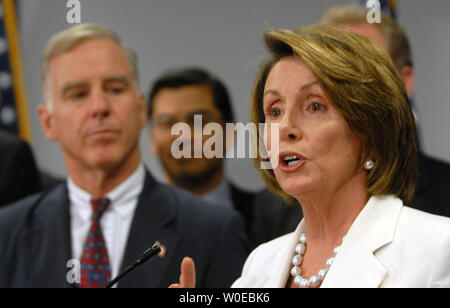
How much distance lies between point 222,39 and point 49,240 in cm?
79

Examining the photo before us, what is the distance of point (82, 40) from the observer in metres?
2.07

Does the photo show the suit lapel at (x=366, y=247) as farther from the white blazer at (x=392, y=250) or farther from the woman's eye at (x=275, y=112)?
the woman's eye at (x=275, y=112)

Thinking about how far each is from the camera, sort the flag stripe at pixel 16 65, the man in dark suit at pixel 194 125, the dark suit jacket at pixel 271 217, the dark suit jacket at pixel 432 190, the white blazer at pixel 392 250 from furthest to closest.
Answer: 1. the flag stripe at pixel 16 65
2. the man in dark suit at pixel 194 125
3. the dark suit jacket at pixel 271 217
4. the dark suit jacket at pixel 432 190
5. the white blazer at pixel 392 250

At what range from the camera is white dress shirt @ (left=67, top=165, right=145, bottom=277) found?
79.3 inches

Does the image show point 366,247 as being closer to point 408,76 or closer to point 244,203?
point 408,76

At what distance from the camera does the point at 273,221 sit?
1979mm

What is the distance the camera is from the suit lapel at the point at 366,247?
1319mm

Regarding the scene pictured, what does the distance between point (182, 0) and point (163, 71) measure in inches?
9.1

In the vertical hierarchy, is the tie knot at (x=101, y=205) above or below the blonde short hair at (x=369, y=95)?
below

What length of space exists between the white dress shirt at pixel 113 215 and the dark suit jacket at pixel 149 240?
0.02m

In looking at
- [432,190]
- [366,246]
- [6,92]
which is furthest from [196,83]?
[366,246]

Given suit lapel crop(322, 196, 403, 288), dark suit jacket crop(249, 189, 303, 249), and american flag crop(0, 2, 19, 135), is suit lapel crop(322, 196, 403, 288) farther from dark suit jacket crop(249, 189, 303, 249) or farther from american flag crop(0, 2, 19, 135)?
american flag crop(0, 2, 19, 135)

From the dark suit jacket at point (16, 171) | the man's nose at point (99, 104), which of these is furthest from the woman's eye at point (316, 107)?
the dark suit jacket at point (16, 171)

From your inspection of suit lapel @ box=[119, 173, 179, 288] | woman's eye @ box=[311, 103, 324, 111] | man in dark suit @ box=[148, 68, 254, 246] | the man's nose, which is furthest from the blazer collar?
the man's nose
